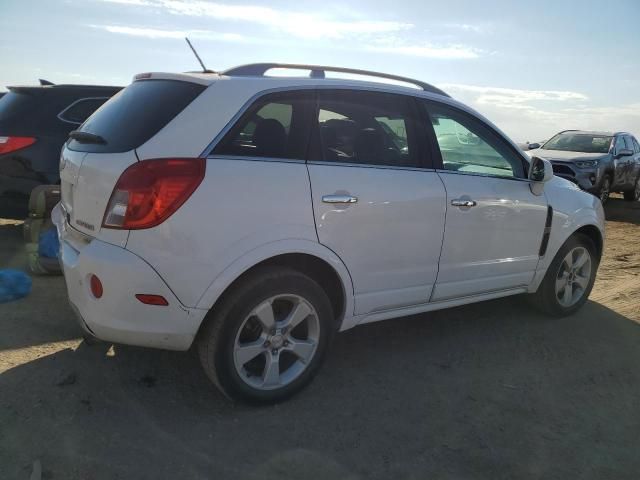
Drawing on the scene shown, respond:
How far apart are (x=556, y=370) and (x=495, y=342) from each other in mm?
515

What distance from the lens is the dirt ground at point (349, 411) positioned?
2.62 m

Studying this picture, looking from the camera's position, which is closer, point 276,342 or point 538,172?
Answer: point 276,342

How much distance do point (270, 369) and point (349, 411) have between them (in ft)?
1.66

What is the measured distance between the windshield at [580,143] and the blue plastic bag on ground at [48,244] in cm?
1106

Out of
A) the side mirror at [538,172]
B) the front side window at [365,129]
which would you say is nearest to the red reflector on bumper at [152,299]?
the front side window at [365,129]

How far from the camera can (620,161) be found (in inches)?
481

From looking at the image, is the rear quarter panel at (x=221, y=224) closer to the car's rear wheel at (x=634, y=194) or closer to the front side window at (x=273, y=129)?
the front side window at (x=273, y=129)

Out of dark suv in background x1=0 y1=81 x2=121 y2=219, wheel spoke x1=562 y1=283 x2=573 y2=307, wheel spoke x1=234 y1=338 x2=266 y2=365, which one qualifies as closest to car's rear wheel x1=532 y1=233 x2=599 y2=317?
wheel spoke x1=562 y1=283 x2=573 y2=307

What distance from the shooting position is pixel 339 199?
3.08 metres

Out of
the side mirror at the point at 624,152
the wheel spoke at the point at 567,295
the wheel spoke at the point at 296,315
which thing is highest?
the side mirror at the point at 624,152

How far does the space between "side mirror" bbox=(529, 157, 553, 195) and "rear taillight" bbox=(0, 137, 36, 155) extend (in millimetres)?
4519

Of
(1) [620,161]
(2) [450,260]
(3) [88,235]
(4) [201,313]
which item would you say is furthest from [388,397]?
(1) [620,161]

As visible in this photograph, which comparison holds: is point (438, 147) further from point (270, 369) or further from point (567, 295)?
point (567, 295)

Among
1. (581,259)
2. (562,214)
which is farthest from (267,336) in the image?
(581,259)
